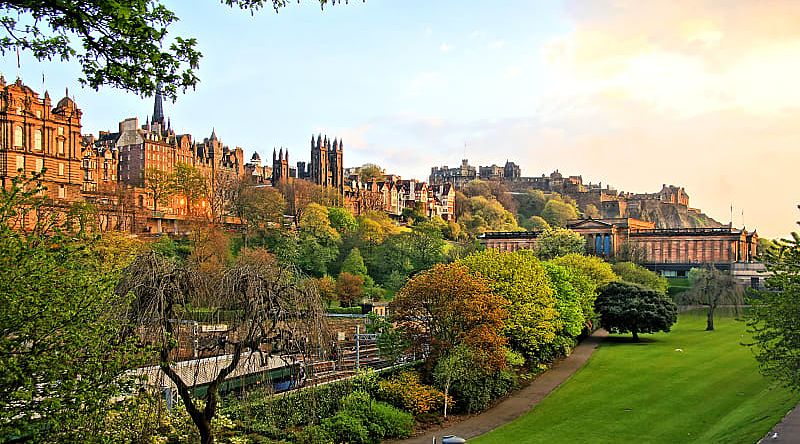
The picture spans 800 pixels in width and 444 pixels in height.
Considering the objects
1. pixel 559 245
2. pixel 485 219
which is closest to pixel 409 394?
pixel 559 245

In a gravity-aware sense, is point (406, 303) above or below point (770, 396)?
above

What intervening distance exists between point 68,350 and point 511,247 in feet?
328

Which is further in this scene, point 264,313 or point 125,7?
point 264,313

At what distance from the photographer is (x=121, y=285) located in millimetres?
14008

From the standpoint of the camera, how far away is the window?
51625 millimetres

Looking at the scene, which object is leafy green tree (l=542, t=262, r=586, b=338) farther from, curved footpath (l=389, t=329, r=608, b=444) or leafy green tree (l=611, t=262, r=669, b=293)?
leafy green tree (l=611, t=262, r=669, b=293)

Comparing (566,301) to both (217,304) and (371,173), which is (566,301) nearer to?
(217,304)

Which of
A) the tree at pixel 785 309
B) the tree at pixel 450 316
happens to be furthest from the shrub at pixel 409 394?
the tree at pixel 785 309

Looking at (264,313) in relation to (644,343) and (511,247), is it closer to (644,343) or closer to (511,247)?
(644,343)

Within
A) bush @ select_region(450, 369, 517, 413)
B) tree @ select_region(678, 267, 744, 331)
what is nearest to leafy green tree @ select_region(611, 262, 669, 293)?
tree @ select_region(678, 267, 744, 331)

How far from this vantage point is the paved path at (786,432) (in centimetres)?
1521

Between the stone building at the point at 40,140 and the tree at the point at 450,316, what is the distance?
93.1 feet

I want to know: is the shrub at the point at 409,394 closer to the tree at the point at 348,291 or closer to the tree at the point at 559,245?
the tree at the point at 348,291

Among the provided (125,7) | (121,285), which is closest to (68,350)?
(121,285)
